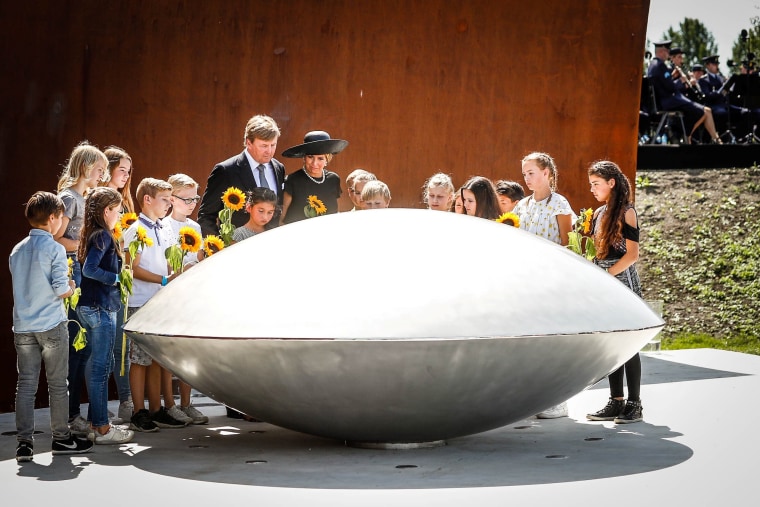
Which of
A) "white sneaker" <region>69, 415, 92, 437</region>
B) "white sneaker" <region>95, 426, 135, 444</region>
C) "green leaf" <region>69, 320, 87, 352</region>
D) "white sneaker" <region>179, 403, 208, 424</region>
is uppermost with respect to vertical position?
"green leaf" <region>69, 320, 87, 352</region>

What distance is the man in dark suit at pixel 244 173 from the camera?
8.28 metres

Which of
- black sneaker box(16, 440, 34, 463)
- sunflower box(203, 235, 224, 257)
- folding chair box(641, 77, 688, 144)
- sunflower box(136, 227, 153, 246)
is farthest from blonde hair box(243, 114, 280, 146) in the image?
folding chair box(641, 77, 688, 144)

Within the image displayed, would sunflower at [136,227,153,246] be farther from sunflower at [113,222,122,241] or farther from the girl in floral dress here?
the girl in floral dress

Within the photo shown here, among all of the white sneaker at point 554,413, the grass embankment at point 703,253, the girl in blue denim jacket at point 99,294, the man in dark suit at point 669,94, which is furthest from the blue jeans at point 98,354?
the man in dark suit at point 669,94

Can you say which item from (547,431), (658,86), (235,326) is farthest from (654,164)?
(235,326)

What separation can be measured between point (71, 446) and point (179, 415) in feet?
4.24

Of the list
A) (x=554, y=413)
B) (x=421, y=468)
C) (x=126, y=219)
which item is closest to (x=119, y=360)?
(x=126, y=219)

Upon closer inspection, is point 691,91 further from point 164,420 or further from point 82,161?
point 82,161

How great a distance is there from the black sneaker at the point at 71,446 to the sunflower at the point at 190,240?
1.50m

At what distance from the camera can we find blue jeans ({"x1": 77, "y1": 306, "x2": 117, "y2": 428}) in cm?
665

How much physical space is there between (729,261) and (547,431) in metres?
10.8

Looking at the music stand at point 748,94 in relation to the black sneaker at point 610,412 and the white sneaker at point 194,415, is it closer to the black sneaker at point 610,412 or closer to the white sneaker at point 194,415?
the black sneaker at point 610,412

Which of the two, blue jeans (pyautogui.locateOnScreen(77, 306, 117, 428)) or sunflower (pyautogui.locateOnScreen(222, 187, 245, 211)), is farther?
sunflower (pyautogui.locateOnScreen(222, 187, 245, 211))

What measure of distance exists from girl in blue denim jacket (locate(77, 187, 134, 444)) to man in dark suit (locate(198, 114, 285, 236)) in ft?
5.47
